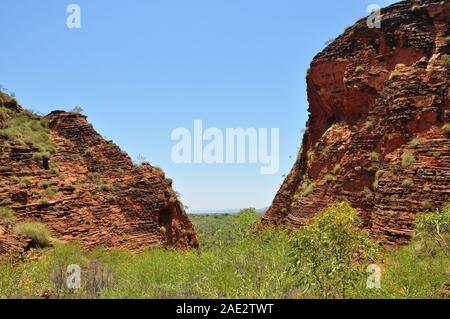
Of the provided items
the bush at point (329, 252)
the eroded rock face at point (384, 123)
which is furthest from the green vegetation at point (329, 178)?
the bush at point (329, 252)

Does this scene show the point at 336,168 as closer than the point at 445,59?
No

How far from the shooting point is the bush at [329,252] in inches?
463

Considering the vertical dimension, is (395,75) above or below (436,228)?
above

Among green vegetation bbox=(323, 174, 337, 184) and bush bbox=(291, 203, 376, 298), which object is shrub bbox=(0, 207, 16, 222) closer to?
bush bbox=(291, 203, 376, 298)

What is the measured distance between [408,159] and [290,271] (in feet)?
30.6

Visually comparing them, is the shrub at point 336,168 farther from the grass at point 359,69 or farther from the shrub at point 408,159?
the grass at point 359,69

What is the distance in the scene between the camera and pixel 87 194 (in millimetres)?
25688

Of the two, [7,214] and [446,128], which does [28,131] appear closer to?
[7,214]

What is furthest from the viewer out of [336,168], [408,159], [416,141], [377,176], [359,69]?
[359,69]

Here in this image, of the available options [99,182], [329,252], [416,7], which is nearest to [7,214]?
[99,182]

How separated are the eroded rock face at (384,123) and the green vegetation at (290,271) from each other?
2.99m

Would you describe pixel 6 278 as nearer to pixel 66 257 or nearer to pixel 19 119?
pixel 66 257

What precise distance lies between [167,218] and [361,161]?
14.7m
